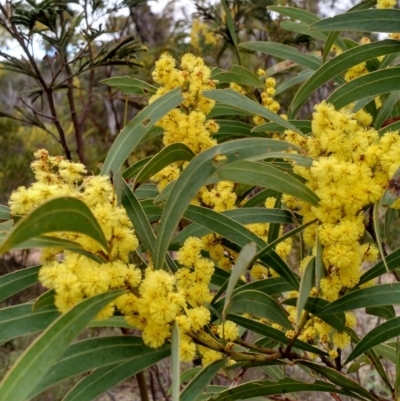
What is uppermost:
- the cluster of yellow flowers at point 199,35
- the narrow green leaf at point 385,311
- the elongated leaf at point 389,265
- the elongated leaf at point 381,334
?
the cluster of yellow flowers at point 199,35

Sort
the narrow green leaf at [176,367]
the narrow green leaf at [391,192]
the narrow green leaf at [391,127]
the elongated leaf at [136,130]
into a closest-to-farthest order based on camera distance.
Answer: the narrow green leaf at [176,367] < the narrow green leaf at [391,192] < the elongated leaf at [136,130] < the narrow green leaf at [391,127]

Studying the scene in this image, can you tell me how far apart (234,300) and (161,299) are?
0.60ft

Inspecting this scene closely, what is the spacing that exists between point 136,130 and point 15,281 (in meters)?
0.33

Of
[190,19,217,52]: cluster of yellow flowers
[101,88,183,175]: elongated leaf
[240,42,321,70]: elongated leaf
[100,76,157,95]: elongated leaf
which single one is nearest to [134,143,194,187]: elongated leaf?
[101,88,183,175]: elongated leaf

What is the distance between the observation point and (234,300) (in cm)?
83

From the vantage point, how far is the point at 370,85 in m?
1.05

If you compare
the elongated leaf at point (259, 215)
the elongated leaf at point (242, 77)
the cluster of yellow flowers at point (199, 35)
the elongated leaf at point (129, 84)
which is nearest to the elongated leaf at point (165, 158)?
the elongated leaf at point (259, 215)

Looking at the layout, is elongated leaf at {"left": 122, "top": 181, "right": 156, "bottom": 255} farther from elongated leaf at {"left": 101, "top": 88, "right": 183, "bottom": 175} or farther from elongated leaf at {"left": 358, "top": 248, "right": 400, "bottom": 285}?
elongated leaf at {"left": 358, "top": 248, "right": 400, "bottom": 285}

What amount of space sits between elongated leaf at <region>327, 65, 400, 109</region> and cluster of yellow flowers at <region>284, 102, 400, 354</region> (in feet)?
0.61

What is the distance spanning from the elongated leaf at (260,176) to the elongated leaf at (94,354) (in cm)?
28

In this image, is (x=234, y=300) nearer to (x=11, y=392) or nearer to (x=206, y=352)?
(x=206, y=352)

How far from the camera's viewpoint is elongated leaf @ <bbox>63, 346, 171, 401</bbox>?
2.68 ft

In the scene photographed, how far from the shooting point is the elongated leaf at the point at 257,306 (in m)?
0.84

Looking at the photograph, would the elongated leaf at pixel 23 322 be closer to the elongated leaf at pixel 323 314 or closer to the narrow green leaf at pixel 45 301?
the narrow green leaf at pixel 45 301
